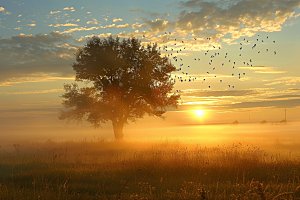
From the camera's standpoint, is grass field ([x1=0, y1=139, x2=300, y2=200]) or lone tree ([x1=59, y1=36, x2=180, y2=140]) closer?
grass field ([x1=0, y1=139, x2=300, y2=200])

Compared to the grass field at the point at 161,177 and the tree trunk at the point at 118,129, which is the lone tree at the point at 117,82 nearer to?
the tree trunk at the point at 118,129

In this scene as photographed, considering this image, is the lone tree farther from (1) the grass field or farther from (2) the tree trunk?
(1) the grass field

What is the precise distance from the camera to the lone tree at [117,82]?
29188 millimetres

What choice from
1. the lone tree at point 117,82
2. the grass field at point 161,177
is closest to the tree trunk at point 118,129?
the lone tree at point 117,82

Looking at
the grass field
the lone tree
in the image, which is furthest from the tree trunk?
the grass field

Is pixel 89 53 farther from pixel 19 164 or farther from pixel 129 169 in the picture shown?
pixel 129 169

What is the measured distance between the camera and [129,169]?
13.0m

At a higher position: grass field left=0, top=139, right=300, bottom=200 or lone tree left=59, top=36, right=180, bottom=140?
lone tree left=59, top=36, right=180, bottom=140

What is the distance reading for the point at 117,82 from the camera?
29.6m

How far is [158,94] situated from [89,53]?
964 centimetres

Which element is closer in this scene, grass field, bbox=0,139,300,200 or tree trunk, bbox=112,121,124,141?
grass field, bbox=0,139,300,200

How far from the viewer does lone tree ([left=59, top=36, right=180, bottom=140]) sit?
29188mm

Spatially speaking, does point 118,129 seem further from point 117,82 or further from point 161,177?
point 161,177

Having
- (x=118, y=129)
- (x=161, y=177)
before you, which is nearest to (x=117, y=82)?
(x=118, y=129)
